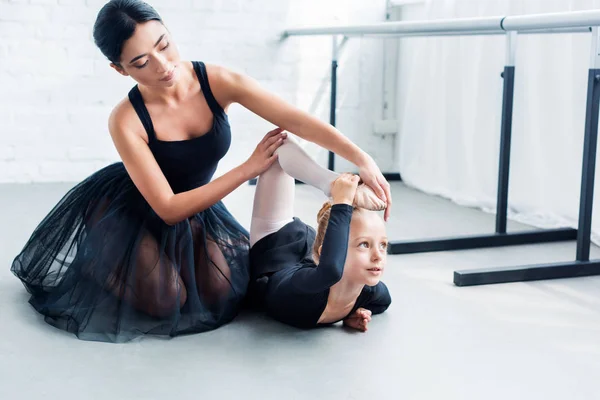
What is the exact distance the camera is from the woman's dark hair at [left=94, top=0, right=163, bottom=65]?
145 cm

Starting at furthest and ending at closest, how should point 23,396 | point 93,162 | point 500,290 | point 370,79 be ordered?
point 370,79 < point 93,162 < point 500,290 < point 23,396

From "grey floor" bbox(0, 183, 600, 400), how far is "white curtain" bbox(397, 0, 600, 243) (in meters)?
0.69

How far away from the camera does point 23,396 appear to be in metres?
1.25

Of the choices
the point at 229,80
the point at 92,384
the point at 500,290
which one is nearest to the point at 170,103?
the point at 229,80

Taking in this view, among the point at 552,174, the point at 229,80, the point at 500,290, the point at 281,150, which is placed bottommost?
the point at 500,290

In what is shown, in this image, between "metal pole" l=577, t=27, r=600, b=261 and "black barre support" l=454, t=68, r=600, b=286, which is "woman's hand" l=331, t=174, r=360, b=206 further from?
"metal pole" l=577, t=27, r=600, b=261

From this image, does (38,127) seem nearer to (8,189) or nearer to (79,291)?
(8,189)

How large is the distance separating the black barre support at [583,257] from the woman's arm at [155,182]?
66 centimetres

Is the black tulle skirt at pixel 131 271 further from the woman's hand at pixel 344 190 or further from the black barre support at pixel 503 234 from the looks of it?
the black barre support at pixel 503 234

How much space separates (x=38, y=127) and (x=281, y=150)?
1862 millimetres

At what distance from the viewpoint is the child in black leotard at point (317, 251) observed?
1.41 metres

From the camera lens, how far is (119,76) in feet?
10.6

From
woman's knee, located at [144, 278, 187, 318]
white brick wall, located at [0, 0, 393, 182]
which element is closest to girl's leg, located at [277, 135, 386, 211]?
woman's knee, located at [144, 278, 187, 318]

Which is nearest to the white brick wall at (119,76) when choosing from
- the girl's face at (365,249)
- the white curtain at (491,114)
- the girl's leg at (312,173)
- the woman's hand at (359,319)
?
the white curtain at (491,114)
